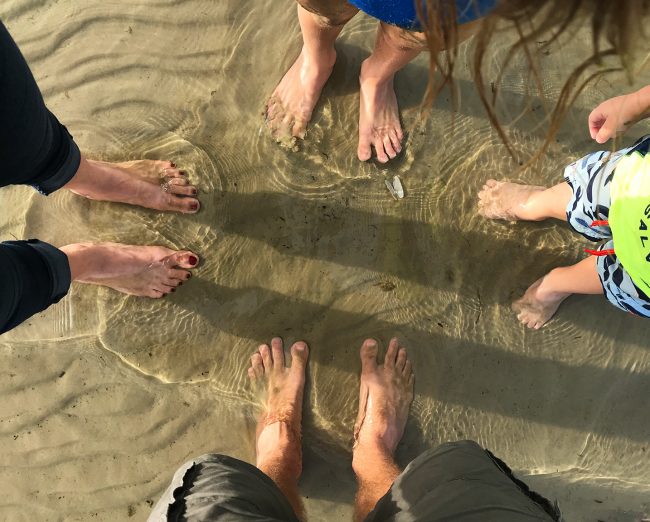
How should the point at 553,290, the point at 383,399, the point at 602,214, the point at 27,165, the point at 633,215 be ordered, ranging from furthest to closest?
the point at 383,399
the point at 553,290
the point at 602,214
the point at 27,165
the point at 633,215

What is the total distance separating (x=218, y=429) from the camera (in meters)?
2.34

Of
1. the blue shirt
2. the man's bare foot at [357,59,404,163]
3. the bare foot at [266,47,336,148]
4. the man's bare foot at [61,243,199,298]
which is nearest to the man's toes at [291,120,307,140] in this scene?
the bare foot at [266,47,336,148]

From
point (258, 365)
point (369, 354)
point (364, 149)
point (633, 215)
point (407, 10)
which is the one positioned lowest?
point (258, 365)

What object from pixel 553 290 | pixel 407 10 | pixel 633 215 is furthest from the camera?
pixel 553 290

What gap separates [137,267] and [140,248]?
10 centimetres

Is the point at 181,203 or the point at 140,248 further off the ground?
the point at 181,203

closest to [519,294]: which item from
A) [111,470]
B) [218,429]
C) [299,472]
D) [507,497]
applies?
[507,497]

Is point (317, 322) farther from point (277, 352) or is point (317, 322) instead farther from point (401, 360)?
point (401, 360)

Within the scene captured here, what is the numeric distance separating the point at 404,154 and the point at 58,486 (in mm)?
2257

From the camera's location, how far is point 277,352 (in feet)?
7.64

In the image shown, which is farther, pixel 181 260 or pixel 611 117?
pixel 181 260

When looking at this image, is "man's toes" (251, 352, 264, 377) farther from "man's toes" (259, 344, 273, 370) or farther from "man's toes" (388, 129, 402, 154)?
"man's toes" (388, 129, 402, 154)

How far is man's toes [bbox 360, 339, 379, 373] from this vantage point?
7.63 ft

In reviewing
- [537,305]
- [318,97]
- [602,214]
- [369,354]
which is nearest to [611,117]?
[602,214]
